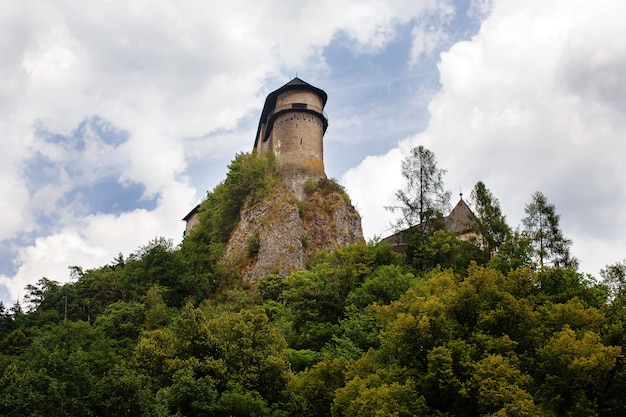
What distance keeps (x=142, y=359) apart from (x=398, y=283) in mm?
14107

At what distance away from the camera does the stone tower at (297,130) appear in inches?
2077

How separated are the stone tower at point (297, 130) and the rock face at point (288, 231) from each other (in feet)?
7.05

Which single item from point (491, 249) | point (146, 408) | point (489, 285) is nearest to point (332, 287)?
point (491, 249)

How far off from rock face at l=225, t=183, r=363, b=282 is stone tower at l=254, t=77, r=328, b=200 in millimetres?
2150

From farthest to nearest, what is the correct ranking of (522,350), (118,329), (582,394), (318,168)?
(318,168), (118,329), (522,350), (582,394)

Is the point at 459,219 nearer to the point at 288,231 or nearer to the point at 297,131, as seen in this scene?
the point at 288,231

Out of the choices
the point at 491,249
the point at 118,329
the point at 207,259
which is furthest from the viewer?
the point at 207,259

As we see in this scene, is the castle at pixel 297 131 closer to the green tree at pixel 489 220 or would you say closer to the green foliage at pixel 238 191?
the green foliage at pixel 238 191

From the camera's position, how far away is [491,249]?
111 ft

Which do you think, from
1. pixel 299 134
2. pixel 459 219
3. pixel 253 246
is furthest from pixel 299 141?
pixel 459 219

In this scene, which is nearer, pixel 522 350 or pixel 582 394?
pixel 582 394

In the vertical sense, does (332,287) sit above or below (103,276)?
below

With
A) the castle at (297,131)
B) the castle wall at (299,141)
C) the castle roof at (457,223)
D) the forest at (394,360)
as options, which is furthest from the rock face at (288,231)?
the forest at (394,360)

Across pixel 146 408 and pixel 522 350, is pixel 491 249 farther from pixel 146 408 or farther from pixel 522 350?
pixel 146 408
